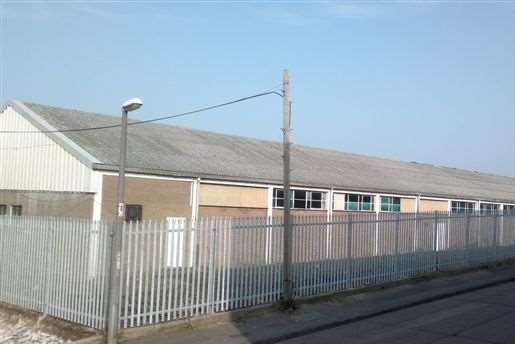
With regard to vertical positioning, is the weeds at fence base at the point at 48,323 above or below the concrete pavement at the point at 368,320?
below

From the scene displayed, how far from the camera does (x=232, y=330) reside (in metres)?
11.2

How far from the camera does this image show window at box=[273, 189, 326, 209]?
25.6m

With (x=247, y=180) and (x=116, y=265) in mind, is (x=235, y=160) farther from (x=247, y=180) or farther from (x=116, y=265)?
(x=116, y=265)

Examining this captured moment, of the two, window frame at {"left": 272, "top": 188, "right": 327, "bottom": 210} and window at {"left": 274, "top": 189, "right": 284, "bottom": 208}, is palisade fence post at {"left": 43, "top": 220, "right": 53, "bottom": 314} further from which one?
window at {"left": 274, "top": 189, "right": 284, "bottom": 208}

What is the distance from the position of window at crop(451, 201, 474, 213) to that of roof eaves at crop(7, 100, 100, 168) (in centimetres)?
2556

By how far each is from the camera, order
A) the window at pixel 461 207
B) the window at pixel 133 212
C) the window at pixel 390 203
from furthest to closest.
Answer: the window at pixel 461 207
the window at pixel 390 203
the window at pixel 133 212

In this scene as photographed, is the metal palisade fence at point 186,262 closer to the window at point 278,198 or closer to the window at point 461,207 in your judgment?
the window at point 278,198

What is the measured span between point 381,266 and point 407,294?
4.86 feet

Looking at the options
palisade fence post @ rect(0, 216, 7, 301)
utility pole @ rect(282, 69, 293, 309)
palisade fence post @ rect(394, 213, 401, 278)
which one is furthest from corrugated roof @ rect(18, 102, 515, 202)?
palisade fence post @ rect(394, 213, 401, 278)

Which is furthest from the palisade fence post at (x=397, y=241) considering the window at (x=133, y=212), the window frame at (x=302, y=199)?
the window at (x=133, y=212)

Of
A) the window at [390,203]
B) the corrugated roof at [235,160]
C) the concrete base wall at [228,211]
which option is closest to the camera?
the corrugated roof at [235,160]

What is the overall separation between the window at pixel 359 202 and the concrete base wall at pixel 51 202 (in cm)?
1458

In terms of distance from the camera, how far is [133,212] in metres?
Answer: 19.5

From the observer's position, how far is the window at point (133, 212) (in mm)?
19317
